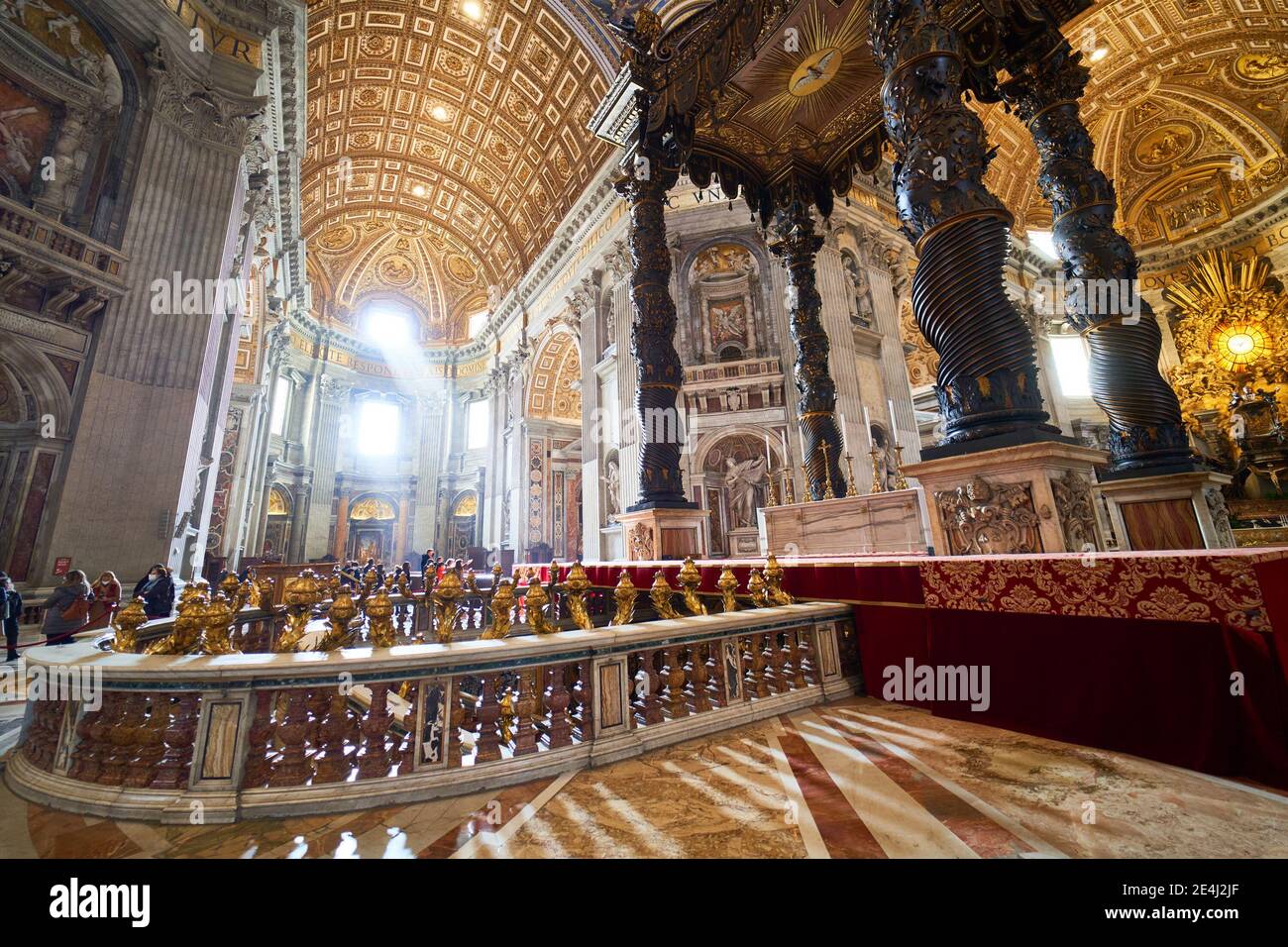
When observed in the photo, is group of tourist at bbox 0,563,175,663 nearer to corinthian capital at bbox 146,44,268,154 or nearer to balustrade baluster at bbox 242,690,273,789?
balustrade baluster at bbox 242,690,273,789

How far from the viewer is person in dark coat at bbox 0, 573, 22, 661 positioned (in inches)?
201

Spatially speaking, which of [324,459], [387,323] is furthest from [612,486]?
[387,323]

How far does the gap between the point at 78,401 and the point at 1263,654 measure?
38.3 feet

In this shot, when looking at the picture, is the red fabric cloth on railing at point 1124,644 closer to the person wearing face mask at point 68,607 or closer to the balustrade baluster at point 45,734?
the balustrade baluster at point 45,734

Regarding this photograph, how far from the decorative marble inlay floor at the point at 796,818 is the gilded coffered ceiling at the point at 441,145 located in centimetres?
1752

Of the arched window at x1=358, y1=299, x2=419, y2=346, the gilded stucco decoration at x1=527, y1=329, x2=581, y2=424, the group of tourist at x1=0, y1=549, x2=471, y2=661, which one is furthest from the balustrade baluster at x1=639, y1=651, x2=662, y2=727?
the arched window at x1=358, y1=299, x2=419, y2=346

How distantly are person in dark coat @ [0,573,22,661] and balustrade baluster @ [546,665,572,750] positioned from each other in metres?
6.92

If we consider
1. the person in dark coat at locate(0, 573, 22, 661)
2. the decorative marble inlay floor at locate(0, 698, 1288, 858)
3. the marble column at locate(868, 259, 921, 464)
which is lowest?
the decorative marble inlay floor at locate(0, 698, 1288, 858)

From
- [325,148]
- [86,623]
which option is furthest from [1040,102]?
[325,148]

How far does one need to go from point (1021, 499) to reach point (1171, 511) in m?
1.86

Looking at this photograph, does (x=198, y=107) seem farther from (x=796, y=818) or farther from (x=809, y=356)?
(x=796, y=818)

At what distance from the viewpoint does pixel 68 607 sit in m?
4.53

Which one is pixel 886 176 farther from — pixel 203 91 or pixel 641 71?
pixel 203 91
